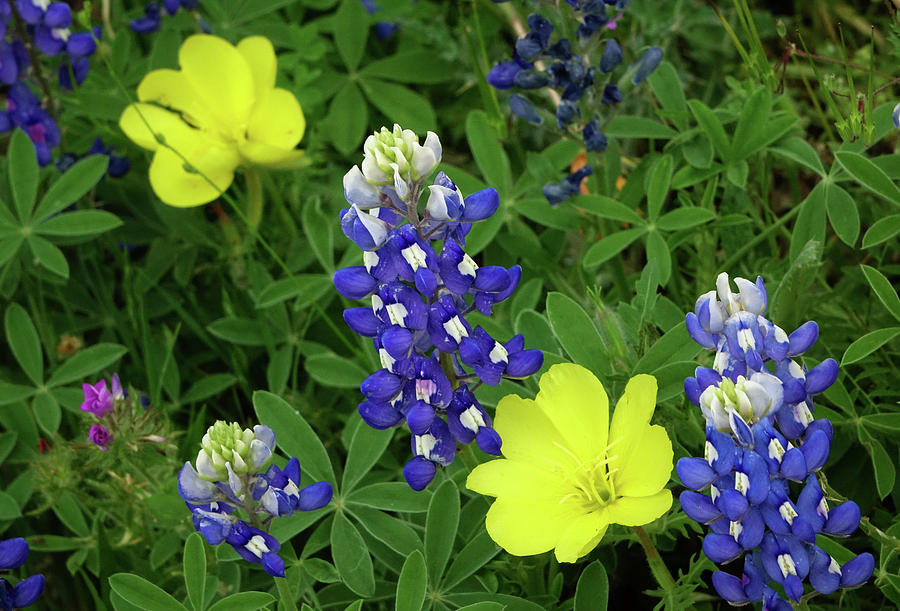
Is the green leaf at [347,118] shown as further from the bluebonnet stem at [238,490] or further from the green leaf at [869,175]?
the bluebonnet stem at [238,490]

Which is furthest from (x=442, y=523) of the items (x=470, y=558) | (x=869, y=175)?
(x=869, y=175)

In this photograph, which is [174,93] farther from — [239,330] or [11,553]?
[11,553]

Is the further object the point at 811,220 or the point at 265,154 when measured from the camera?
the point at 265,154

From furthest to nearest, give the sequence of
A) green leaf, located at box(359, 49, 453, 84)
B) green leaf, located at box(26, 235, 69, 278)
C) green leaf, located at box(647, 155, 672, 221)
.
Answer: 1. green leaf, located at box(359, 49, 453, 84)
2. green leaf, located at box(26, 235, 69, 278)
3. green leaf, located at box(647, 155, 672, 221)

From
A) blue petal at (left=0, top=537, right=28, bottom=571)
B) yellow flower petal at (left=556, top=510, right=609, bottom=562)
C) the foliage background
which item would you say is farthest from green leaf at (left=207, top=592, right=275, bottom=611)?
yellow flower petal at (left=556, top=510, right=609, bottom=562)

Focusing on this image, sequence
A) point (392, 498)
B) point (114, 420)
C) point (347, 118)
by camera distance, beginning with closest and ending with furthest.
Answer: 1. point (392, 498)
2. point (114, 420)
3. point (347, 118)

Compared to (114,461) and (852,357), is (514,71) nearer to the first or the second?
(852,357)

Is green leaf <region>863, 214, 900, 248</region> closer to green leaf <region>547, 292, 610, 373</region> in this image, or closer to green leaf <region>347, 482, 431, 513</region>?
green leaf <region>547, 292, 610, 373</region>
